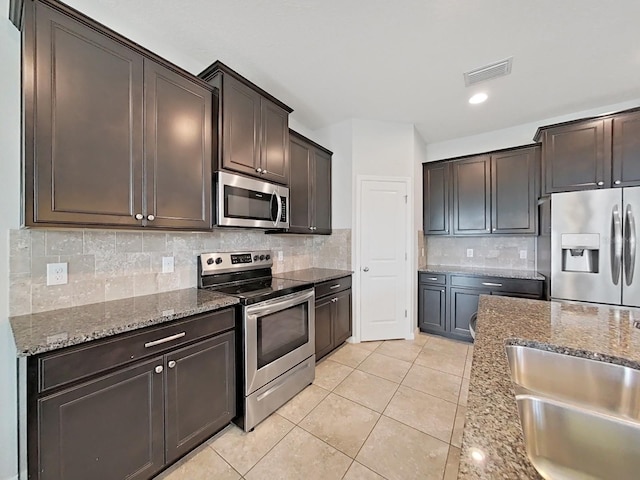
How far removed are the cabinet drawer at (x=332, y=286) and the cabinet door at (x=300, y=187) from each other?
649 millimetres

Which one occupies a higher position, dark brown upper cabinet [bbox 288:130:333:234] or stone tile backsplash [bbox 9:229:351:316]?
dark brown upper cabinet [bbox 288:130:333:234]

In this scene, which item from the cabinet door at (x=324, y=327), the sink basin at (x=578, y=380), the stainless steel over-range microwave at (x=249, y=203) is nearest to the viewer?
the sink basin at (x=578, y=380)

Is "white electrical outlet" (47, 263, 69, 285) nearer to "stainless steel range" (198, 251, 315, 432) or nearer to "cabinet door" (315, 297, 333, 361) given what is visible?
"stainless steel range" (198, 251, 315, 432)

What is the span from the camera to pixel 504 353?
99 centimetres

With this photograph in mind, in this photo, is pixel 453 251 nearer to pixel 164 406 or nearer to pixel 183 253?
pixel 183 253

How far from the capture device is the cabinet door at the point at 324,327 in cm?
270

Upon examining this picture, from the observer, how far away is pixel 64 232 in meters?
1.57

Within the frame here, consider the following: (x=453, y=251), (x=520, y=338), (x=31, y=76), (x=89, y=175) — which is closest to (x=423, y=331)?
(x=453, y=251)

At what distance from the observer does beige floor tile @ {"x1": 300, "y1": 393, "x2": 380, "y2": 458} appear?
176 cm

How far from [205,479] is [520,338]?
180 cm

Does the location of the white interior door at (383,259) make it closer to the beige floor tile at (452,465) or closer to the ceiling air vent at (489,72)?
the ceiling air vent at (489,72)

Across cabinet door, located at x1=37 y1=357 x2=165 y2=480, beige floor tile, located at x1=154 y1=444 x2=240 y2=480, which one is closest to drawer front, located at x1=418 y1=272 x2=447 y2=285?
beige floor tile, located at x1=154 y1=444 x2=240 y2=480

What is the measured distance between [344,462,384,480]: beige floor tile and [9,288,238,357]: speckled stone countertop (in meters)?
1.22

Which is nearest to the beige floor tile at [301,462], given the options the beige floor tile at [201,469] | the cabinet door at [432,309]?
the beige floor tile at [201,469]
